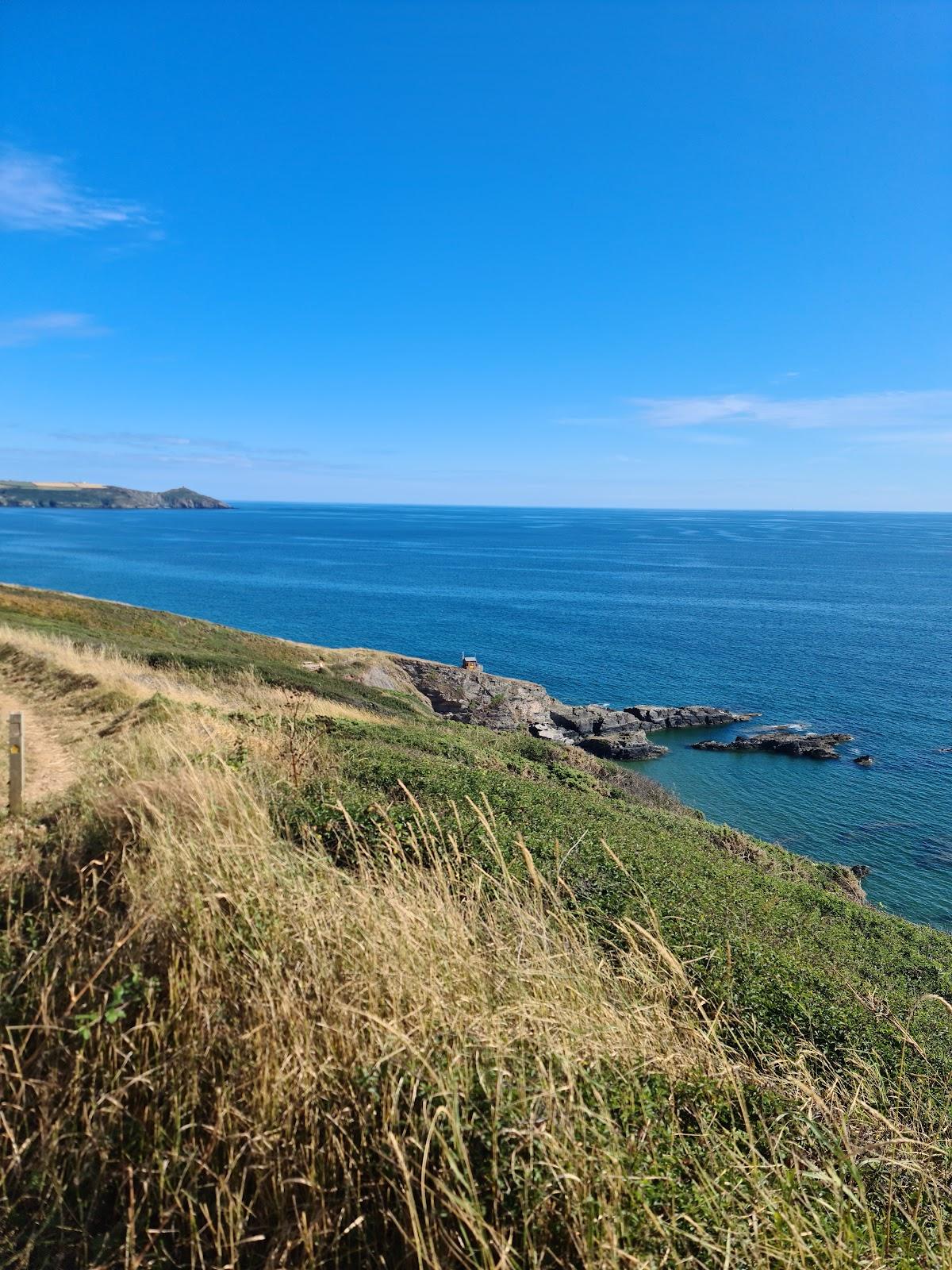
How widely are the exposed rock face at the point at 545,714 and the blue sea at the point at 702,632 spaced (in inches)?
71.8

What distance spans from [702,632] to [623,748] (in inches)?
1383

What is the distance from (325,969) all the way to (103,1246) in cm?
131

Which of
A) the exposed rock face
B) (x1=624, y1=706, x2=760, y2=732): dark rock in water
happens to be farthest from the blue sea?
the exposed rock face

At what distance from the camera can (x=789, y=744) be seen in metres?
39.1

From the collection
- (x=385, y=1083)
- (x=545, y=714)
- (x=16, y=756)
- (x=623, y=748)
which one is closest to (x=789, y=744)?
(x=623, y=748)

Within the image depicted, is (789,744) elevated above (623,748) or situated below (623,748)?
above

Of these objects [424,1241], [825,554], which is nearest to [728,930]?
[424,1241]

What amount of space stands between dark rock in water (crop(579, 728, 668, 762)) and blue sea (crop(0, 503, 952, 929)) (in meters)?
1.28

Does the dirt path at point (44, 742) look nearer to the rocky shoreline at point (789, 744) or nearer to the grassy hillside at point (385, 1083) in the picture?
the grassy hillside at point (385, 1083)

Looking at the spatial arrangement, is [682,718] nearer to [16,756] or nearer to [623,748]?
[623,748]

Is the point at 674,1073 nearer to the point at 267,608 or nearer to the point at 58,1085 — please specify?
the point at 58,1085

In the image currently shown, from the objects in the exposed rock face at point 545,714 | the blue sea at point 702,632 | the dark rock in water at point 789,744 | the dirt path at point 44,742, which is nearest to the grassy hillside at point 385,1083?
the dirt path at point 44,742

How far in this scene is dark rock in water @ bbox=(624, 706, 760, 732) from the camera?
146 ft

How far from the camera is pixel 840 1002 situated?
6.36 m
